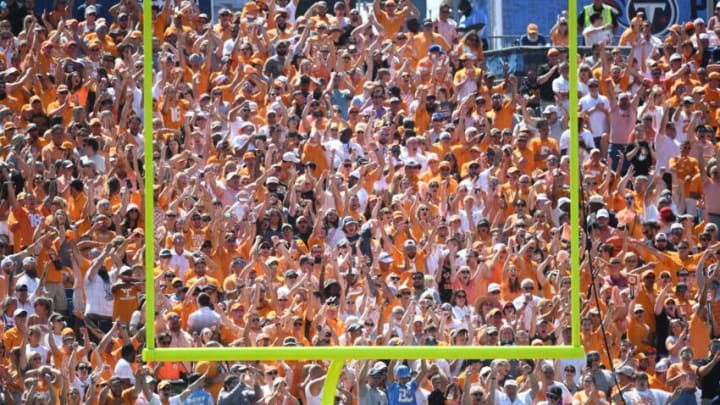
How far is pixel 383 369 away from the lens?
10.6 m

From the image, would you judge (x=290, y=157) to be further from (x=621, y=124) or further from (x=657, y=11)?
(x=657, y=11)

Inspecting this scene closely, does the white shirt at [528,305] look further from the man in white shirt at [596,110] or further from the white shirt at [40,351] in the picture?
the white shirt at [40,351]

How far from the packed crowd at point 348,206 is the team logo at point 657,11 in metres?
2.43

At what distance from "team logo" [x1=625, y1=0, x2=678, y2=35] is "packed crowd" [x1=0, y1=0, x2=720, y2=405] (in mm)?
2427

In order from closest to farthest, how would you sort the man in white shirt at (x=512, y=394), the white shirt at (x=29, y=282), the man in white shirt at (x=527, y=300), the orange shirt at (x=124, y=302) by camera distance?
1. the man in white shirt at (x=512, y=394)
2. the man in white shirt at (x=527, y=300)
3. the orange shirt at (x=124, y=302)
4. the white shirt at (x=29, y=282)

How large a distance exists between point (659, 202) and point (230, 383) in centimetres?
393

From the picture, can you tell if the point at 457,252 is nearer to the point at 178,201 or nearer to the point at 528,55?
the point at 178,201

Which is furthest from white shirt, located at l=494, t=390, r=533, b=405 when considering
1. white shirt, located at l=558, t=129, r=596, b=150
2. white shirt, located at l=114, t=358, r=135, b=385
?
white shirt, located at l=558, t=129, r=596, b=150

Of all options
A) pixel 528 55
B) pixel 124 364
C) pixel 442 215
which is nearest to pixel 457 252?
pixel 442 215

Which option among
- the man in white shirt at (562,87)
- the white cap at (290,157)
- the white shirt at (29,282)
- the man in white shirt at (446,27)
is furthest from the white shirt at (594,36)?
the white shirt at (29,282)

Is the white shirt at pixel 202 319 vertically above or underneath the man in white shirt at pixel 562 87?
underneath

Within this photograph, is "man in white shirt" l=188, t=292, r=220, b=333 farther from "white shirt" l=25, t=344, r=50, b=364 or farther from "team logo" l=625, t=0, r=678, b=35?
"team logo" l=625, t=0, r=678, b=35

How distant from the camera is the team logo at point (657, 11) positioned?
1762cm

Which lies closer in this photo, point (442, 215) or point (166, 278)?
point (166, 278)
